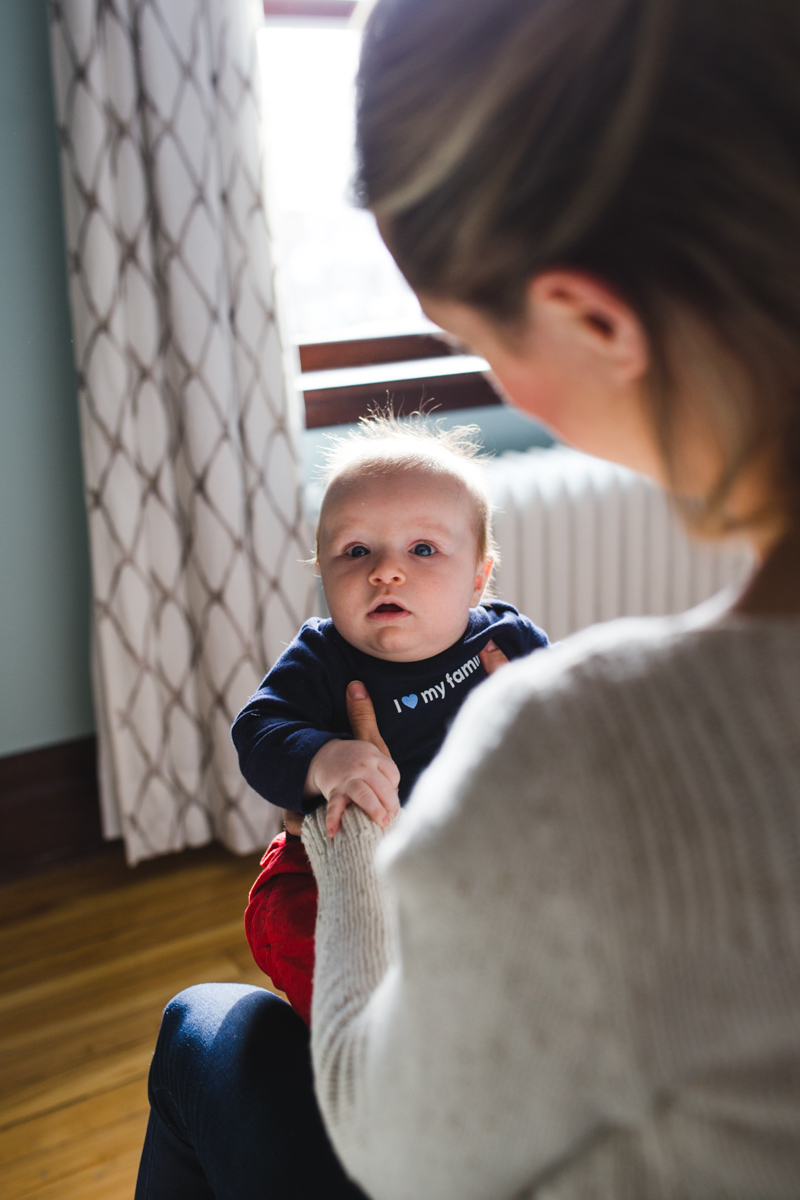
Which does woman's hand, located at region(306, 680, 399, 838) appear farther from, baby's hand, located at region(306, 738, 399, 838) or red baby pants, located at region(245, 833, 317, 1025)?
red baby pants, located at region(245, 833, 317, 1025)

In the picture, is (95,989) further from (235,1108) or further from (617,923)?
(617,923)

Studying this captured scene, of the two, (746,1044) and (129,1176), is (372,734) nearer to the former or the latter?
(746,1044)

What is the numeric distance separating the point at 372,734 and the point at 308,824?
Answer: 185mm

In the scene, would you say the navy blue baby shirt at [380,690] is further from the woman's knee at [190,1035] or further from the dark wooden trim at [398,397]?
the dark wooden trim at [398,397]

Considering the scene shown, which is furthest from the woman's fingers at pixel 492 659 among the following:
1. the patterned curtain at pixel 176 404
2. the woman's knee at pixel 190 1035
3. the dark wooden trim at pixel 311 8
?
the dark wooden trim at pixel 311 8

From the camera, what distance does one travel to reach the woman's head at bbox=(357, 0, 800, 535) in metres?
0.40

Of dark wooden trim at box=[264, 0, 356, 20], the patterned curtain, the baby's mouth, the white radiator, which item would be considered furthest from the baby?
dark wooden trim at box=[264, 0, 356, 20]

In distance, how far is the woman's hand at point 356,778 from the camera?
80cm

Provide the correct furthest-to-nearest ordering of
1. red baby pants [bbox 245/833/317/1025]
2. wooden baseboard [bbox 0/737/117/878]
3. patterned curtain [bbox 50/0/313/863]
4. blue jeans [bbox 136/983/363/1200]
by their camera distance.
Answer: wooden baseboard [bbox 0/737/117/878]
patterned curtain [bbox 50/0/313/863]
red baby pants [bbox 245/833/317/1025]
blue jeans [bbox 136/983/363/1200]

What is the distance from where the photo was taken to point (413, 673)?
110 cm

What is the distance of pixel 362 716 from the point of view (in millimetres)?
1008

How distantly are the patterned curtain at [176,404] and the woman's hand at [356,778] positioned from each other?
1175mm

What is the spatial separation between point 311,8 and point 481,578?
5.72ft

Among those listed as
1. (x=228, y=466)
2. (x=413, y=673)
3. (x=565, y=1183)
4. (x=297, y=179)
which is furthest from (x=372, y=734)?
(x=297, y=179)
